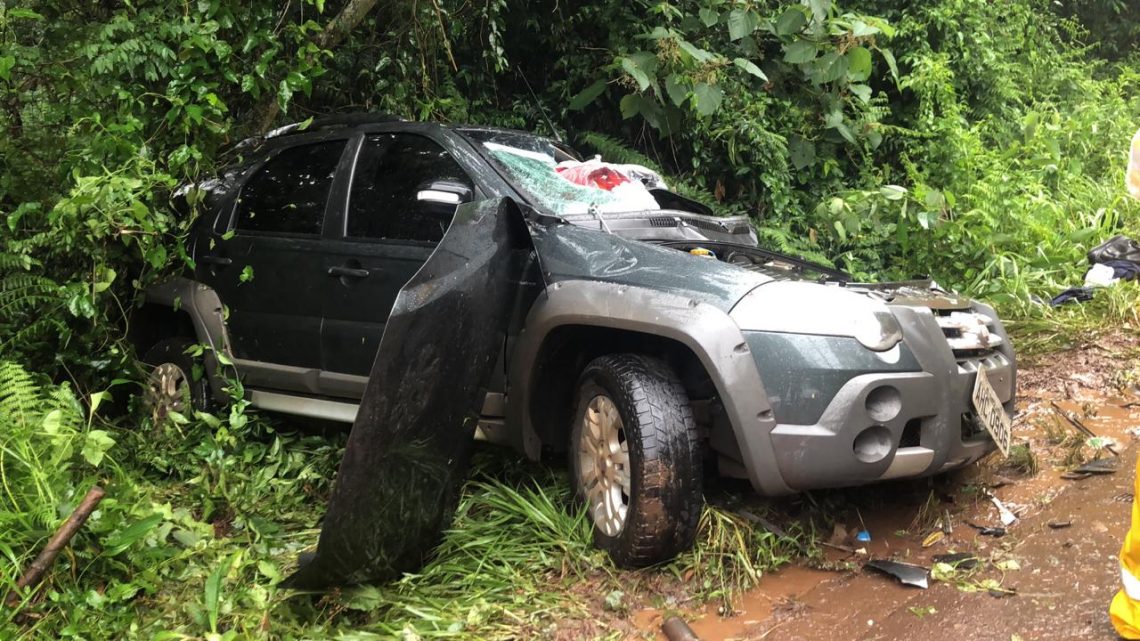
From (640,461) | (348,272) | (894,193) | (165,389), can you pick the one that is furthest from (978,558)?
(165,389)

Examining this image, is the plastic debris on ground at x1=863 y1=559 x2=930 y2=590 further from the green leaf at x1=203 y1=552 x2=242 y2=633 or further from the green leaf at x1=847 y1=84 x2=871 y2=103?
the green leaf at x1=847 y1=84 x2=871 y2=103

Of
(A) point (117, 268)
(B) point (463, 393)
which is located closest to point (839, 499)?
(B) point (463, 393)

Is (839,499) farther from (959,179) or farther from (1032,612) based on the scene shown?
(959,179)

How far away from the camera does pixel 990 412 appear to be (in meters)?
3.37

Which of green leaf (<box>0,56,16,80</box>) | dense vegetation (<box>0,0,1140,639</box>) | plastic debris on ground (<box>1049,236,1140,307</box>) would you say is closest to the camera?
dense vegetation (<box>0,0,1140,639</box>)

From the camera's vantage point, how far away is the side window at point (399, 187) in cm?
404

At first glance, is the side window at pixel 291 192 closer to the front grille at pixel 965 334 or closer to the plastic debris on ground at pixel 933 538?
the front grille at pixel 965 334

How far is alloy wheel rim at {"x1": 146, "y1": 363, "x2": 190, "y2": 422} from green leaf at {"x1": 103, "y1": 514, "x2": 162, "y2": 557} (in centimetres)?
162

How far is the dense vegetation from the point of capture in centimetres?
332

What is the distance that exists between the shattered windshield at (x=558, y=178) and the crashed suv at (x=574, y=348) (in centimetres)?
2

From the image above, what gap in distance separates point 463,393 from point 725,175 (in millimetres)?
4900

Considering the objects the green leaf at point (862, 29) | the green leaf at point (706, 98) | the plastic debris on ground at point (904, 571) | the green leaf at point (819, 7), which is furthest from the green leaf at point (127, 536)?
the green leaf at point (862, 29)

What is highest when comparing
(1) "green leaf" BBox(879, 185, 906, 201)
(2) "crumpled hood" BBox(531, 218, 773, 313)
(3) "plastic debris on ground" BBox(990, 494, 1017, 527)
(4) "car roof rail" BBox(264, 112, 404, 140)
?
(4) "car roof rail" BBox(264, 112, 404, 140)

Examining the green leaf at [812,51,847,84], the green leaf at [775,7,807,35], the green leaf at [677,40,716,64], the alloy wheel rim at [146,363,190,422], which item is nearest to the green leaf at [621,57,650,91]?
the green leaf at [677,40,716,64]
